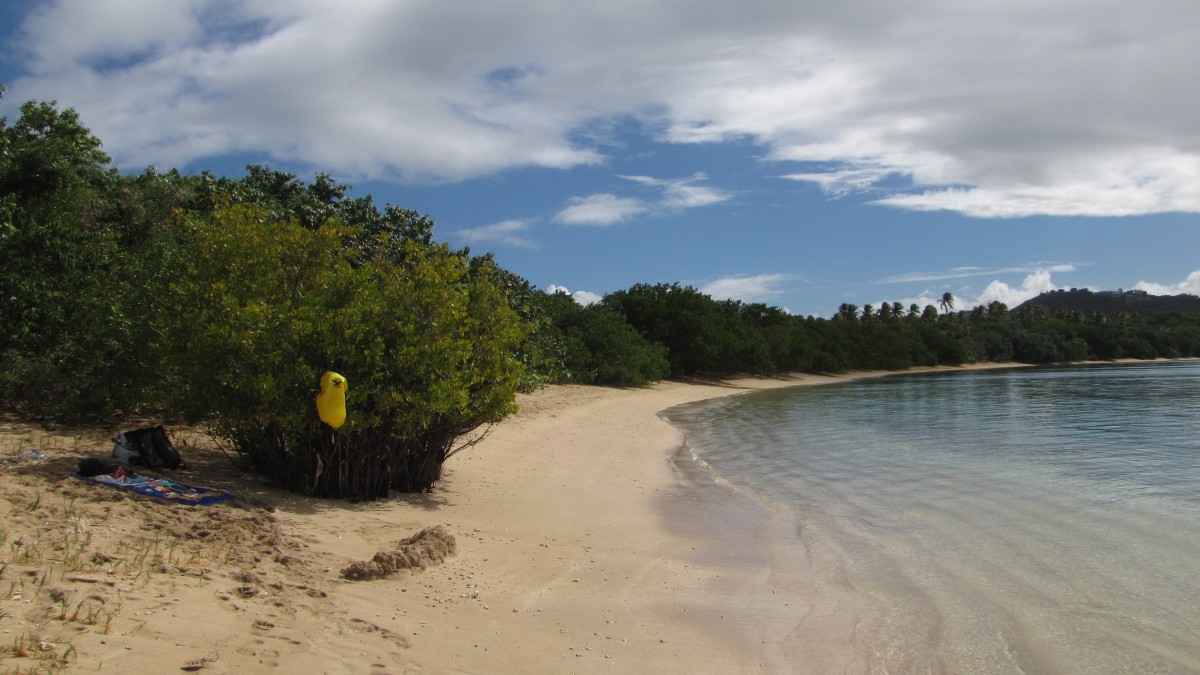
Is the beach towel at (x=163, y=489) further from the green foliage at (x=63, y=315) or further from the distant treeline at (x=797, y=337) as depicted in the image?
the distant treeline at (x=797, y=337)

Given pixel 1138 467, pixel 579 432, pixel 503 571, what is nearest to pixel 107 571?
pixel 503 571

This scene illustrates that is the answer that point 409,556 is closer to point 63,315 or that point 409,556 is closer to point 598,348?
point 63,315

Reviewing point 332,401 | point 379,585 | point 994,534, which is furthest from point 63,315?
point 994,534

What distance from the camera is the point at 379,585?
19.4 feet

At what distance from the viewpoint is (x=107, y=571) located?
194 inches

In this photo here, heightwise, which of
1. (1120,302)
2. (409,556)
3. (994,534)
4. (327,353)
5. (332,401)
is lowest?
(994,534)

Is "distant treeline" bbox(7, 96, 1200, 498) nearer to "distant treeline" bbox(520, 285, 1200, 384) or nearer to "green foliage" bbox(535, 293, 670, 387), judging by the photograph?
"distant treeline" bbox(520, 285, 1200, 384)

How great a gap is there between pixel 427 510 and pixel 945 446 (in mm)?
14292

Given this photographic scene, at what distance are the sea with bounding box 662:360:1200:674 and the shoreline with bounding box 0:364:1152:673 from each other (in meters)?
0.59

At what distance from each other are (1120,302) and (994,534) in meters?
207

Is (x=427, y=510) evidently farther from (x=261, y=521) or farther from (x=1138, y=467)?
(x=1138, y=467)

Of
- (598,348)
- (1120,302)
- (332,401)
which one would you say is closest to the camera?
(332,401)

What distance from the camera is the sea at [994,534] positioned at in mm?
6062

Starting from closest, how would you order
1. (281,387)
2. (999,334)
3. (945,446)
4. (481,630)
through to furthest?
(481,630)
(281,387)
(945,446)
(999,334)
